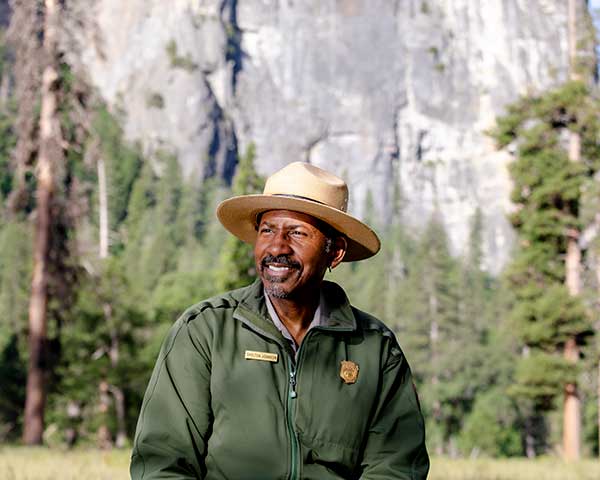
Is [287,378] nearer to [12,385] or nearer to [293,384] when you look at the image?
[293,384]

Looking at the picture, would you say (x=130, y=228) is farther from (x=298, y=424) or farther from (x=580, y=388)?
(x=298, y=424)

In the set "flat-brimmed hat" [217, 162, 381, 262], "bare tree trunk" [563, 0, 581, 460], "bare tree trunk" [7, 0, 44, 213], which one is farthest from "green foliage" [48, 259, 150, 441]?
"flat-brimmed hat" [217, 162, 381, 262]

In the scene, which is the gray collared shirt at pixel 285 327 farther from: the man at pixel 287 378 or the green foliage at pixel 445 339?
the green foliage at pixel 445 339

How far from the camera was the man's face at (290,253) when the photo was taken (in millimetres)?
3248

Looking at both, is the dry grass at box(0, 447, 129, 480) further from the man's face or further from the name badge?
the name badge

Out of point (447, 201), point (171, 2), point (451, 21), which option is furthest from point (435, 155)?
point (171, 2)

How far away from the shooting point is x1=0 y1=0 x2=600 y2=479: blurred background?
15711 mm

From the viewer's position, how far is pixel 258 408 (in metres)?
2.97

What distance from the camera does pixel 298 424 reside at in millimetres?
3000

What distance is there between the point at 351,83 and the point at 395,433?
481 ft

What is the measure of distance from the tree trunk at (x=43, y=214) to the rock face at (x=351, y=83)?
119693 mm

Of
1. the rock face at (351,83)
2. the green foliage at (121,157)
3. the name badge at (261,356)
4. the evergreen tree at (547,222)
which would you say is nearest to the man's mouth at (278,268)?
the name badge at (261,356)

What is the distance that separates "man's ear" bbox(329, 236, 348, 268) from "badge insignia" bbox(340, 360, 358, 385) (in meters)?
0.47

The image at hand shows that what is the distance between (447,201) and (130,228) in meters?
51.9
